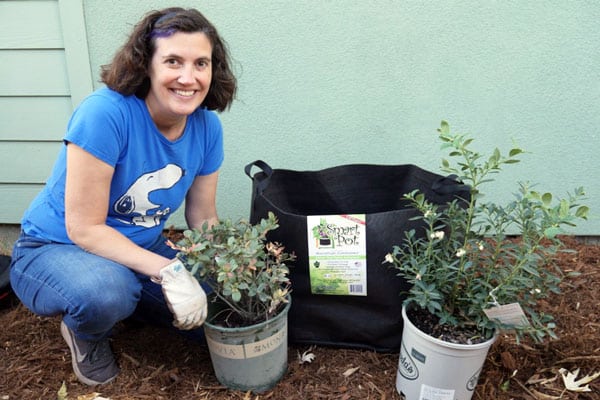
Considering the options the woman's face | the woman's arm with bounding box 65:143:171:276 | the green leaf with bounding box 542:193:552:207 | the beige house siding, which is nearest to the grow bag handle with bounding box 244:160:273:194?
the woman's face

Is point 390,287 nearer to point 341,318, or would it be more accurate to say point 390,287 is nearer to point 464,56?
point 341,318

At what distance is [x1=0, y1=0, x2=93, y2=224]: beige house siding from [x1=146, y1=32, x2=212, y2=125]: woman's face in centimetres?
100

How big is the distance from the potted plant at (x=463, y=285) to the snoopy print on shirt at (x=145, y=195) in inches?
31.2

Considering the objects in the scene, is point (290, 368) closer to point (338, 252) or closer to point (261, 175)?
point (338, 252)

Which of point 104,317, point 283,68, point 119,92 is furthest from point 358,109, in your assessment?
point 104,317

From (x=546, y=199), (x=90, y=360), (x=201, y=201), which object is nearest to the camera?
(x=546, y=199)

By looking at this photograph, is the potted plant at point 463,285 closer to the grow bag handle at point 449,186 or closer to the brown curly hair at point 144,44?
the grow bag handle at point 449,186

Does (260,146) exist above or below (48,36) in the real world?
below

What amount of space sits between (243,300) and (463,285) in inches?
28.7

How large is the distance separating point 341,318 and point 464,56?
132cm

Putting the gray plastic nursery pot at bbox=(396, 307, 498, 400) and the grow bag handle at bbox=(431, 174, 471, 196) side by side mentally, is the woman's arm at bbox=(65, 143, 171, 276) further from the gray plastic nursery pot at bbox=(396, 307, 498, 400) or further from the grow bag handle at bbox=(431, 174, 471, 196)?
the grow bag handle at bbox=(431, 174, 471, 196)

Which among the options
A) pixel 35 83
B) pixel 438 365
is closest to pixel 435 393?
pixel 438 365

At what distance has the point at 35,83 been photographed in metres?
2.21

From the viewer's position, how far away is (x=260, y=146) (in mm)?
2244
